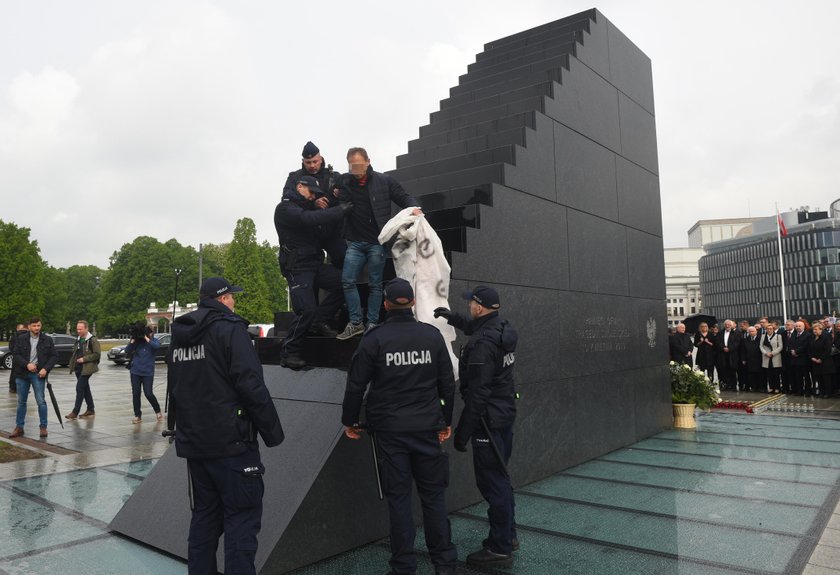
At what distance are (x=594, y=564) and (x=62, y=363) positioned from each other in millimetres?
30824

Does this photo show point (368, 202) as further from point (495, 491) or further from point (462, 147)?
point (462, 147)

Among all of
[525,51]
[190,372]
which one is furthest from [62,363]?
[190,372]

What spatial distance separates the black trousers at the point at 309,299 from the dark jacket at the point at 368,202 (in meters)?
0.51

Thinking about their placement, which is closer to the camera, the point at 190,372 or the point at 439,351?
the point at 190,372

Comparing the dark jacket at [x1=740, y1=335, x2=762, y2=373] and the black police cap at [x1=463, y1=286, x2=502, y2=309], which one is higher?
the black police cap at [x1=463, y1=286, x2=502, y2=309]

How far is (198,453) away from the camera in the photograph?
11.7 ft

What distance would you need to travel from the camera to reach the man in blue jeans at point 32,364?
9.96 metres

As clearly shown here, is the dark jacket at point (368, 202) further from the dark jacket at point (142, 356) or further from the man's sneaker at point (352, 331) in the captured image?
the dark jacket at point (142, 356)

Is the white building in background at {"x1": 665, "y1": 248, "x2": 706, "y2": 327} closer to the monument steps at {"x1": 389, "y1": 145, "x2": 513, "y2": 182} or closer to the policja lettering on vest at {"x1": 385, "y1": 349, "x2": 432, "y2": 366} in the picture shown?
the monument steps at {"x1": 389, "y1": 145, "x2": 513, "y2": 182}

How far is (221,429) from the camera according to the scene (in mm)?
3561

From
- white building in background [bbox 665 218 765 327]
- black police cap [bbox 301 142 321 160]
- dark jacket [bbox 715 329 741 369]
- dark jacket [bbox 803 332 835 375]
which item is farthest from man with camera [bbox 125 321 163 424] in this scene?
white building in background [bbox 665 218 765 327]

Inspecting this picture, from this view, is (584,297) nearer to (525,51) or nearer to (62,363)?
(525,51)

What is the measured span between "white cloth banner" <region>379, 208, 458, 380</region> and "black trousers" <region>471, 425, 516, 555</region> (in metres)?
0.94

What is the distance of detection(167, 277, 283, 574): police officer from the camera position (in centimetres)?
357
